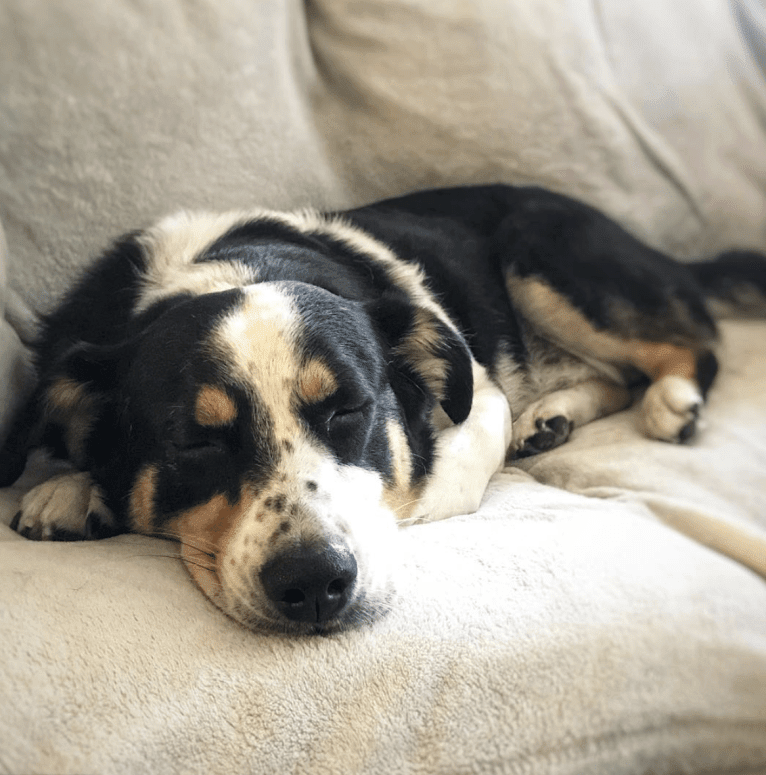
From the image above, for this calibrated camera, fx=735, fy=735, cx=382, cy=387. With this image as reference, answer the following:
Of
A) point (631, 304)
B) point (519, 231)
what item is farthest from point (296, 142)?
point (631, 304)

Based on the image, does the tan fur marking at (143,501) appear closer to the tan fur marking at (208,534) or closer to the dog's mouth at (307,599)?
the tan fur marking at (208,534)

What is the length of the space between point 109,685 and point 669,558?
93cm

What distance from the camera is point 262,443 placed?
4.65 ft

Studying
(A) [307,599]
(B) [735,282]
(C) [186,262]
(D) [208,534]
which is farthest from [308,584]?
(B) [735,282]

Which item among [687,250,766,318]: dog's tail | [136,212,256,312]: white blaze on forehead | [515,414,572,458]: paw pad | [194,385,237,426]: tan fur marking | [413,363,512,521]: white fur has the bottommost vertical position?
[687,250,766,318]: dog's tail

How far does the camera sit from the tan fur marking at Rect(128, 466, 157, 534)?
60.2 inches

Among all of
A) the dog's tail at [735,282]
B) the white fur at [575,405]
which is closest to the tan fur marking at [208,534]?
the white fur at [575,405]

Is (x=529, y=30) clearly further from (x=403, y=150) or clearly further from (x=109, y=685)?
(x=109, y=685)

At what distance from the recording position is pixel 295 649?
118cm

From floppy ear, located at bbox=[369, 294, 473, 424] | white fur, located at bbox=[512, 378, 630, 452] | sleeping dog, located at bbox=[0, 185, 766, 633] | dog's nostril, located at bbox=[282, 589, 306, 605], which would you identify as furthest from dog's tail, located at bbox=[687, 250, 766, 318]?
dog's nostril, located at bbox=[282, 589, 306, 605]

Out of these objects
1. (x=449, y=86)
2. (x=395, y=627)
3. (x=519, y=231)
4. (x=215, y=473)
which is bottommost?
(x=519, y=231)

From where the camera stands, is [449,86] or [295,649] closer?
[295,649]

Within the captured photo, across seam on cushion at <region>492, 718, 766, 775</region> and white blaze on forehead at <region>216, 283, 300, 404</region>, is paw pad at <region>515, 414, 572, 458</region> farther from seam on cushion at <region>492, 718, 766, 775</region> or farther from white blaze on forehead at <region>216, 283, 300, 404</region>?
seam on cushion at <region>492, 718, 766, 775</region>

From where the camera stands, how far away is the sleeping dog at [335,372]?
1370 millimetres
